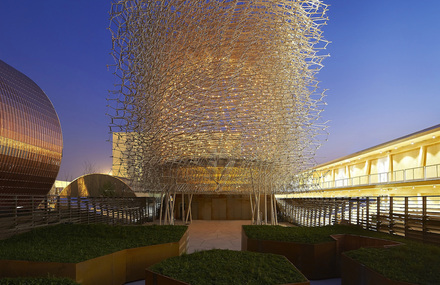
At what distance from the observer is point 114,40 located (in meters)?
17.0

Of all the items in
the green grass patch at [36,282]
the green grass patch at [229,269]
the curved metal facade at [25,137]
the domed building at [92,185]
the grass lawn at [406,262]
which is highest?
the curved metal facade at [25,137]

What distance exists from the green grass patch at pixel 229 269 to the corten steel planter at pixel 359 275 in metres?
1.36

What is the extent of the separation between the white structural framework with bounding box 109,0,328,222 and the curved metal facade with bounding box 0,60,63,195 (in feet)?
49.7

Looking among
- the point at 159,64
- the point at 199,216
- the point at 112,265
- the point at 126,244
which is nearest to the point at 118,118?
the point at 159,64

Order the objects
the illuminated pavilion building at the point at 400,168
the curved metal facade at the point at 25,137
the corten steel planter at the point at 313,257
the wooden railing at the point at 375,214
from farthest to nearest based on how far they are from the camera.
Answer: the curved metal facade at the point at 25,137
the illuminated pavilion building at the point at 400,168
the wooden railing at the point at 375,214
the corten steel planter at the point at 313,257

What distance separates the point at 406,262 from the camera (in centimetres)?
743

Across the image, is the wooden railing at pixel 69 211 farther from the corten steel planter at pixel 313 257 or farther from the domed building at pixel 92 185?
the domed building at pixel 92 185

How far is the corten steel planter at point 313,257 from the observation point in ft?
33.8

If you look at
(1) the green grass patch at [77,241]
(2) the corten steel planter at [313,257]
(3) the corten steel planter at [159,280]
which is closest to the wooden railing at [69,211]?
(1) the green grass patch at [77,241]

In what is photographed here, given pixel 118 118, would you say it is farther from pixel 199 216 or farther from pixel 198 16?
pixel 199 216

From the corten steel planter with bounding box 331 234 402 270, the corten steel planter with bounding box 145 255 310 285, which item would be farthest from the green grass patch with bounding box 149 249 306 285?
the corten steel planter with bounding box 331 234 402 270

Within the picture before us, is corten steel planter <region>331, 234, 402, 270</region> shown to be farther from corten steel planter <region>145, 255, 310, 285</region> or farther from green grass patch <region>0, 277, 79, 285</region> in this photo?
green grass patch <region>0, 277, 79, 285</region>

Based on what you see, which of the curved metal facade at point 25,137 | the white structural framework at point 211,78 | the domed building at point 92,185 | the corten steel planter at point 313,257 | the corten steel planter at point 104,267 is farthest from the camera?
the domed building at point 92,185

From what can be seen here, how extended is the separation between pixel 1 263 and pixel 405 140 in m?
28.3
